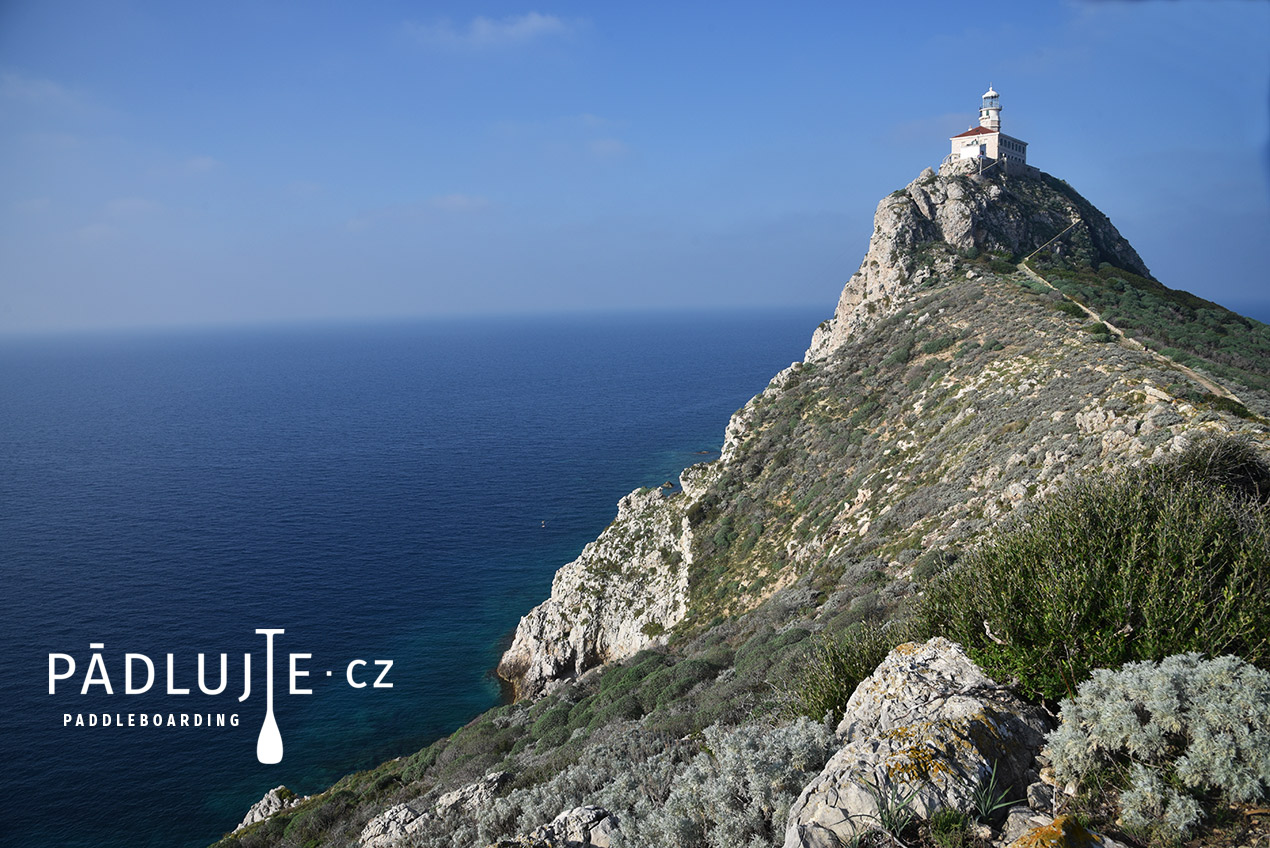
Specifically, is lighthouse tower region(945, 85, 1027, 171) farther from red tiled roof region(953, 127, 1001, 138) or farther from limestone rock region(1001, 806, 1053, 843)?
limestone rock region(1001, 806, 1053, 843)

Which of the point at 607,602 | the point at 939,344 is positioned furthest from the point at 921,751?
the point at 939,344

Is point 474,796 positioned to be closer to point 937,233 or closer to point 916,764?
point 916,764

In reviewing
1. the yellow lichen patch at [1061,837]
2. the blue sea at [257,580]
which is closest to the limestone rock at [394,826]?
the yellow lichen patch at [1061,837]

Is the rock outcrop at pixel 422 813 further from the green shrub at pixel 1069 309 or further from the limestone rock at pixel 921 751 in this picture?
the green shrub at pixel 1069 309

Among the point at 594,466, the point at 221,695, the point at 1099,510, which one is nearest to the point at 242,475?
the point at 594,466

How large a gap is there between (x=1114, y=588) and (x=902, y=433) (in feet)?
89.6

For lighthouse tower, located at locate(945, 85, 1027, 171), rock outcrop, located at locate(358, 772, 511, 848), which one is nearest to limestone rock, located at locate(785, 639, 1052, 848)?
rock outcrop, located at locate(358, 772, 511, 848)

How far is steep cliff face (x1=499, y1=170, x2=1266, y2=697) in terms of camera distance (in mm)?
21969

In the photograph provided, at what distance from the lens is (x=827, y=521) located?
31.5 metres

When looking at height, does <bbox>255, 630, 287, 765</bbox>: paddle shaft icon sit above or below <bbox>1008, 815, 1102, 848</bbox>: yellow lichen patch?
below

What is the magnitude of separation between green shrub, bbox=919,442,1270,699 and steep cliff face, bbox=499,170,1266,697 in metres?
9.12

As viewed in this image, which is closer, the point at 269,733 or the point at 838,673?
the point at 838,673

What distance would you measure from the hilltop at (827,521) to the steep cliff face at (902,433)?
162mm

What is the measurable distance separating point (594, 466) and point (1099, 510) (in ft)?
261
